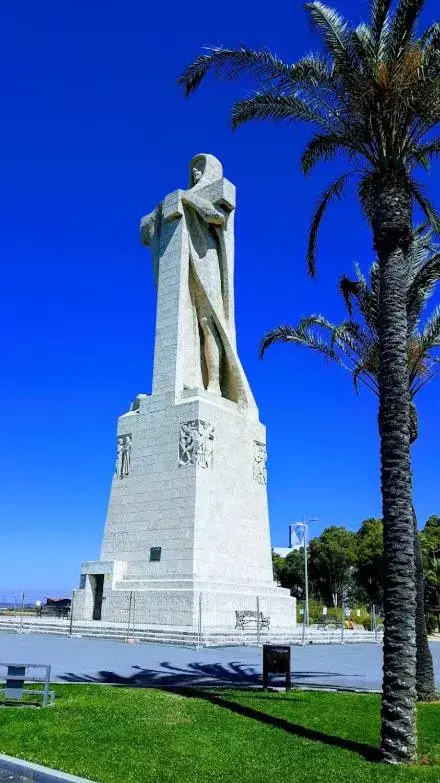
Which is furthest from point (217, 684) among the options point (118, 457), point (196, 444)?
point (118, 457)

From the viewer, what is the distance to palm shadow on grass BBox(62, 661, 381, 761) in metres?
7.37

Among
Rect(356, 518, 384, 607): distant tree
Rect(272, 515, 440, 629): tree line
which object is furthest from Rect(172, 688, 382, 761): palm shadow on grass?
Rect(356, 518, 384, 607): distant tree

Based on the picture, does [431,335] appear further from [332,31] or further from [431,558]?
[431,558]

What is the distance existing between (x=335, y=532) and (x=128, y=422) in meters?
37.9

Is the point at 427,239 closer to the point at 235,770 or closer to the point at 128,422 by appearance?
the point at 235,770

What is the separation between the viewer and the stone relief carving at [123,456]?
2544cm

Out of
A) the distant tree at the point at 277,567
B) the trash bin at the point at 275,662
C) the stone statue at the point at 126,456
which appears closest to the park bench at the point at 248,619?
the stone statue at the point at 126,456

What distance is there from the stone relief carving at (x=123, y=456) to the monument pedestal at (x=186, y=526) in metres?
0.06

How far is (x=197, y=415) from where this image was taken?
23344 millimetres

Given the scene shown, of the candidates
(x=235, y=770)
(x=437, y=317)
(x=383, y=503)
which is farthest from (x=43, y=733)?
(x=437, y=317)

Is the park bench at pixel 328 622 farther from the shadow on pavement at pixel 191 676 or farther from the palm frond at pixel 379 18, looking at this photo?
the palm frond at pixel 379 18

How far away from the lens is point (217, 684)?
11117 mm

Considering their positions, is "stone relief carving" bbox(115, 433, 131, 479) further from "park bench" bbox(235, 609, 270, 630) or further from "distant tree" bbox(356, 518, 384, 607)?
"distant tree" bbox(356, 518, 384, 607)

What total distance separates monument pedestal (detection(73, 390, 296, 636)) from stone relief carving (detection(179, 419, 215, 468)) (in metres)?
0.04
